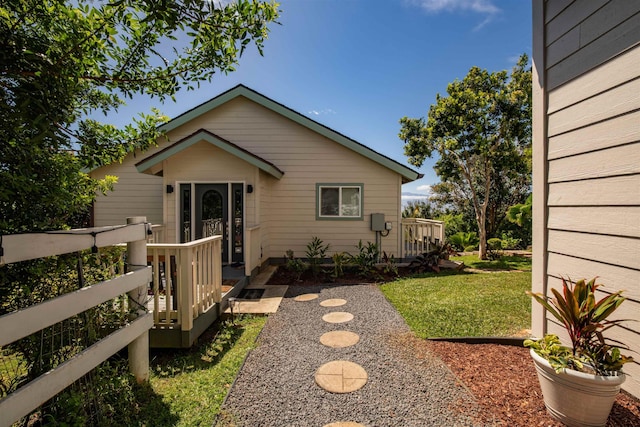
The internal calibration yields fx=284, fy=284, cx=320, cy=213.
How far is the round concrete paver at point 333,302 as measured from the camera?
508cm

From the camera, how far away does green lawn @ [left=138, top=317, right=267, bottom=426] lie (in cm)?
229

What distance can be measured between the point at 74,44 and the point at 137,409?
9.00ft

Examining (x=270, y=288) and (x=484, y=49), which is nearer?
(x=270, y=288)

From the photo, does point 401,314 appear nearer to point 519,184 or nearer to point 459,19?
point 459,19

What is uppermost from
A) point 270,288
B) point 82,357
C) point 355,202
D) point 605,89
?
point 605,89

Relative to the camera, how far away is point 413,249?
371 inches

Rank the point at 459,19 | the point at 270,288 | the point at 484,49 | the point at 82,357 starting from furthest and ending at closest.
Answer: the point at 484,49, the point at 459,19, the point at 270,288, the point at 82,357

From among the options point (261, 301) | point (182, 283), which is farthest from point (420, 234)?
point (182, 283)

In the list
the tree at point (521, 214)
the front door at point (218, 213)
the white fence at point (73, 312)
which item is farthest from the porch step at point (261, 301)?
the tree at point (521, 214)

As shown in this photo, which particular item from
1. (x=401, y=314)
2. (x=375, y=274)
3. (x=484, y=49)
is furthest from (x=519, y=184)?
(x=401, y=314)

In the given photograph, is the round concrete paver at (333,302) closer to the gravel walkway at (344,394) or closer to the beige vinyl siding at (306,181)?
the gravel walkway at (344,394)

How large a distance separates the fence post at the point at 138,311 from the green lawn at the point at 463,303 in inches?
125

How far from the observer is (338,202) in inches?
345

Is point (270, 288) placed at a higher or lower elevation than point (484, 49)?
lower
